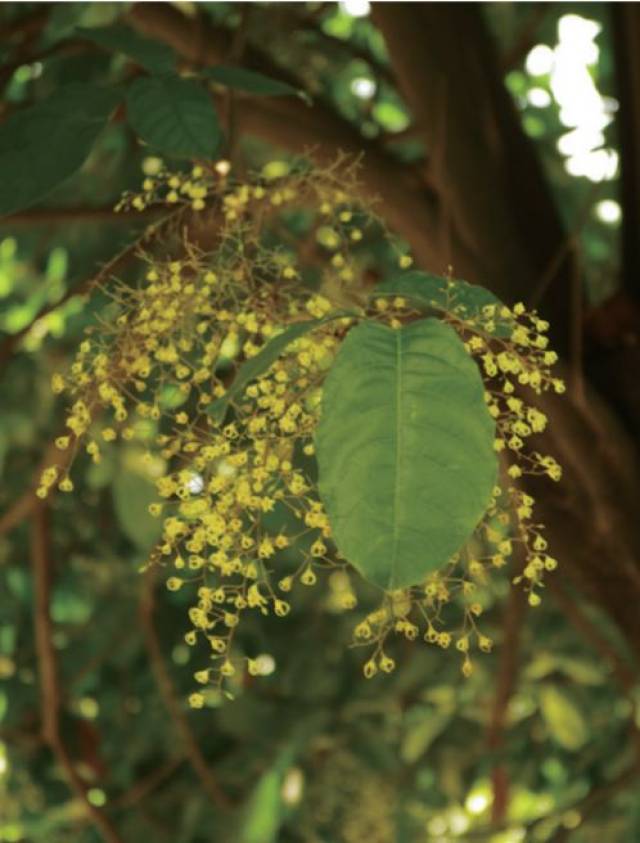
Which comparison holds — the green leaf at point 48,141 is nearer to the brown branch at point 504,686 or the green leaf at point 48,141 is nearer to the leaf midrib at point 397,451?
the leaf midrib at point 397,451

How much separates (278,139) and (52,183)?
1.39 ft

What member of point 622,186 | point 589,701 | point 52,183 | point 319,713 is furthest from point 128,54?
point 589,701

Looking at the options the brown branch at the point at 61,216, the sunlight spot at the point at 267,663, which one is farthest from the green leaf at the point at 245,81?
the sunlight spot at the point at 267,663

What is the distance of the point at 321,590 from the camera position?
60.3 inches

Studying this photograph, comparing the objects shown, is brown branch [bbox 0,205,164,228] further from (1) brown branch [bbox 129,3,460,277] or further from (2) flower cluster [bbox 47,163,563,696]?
(2) flower cluster [bbox 47,163,563,696]

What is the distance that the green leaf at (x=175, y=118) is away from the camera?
65 cm

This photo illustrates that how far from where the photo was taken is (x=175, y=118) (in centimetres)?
65

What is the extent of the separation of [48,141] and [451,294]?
0.22m

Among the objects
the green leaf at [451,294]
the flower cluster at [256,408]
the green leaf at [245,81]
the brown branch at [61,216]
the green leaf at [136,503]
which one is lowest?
the green leaf at [136,503]

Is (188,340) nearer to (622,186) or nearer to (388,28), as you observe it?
(388,28)

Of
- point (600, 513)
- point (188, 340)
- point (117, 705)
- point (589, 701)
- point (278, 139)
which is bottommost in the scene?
point (117, 705)

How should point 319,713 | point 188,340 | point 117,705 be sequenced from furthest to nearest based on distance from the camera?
point 117,705 → point 319,713 → point 188,340

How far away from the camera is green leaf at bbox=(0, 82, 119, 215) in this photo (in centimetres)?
62

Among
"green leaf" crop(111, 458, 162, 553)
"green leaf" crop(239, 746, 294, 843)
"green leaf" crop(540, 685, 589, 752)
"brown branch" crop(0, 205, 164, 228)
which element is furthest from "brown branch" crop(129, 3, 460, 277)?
"green leaf" crop(540, 685, 589, 752)
